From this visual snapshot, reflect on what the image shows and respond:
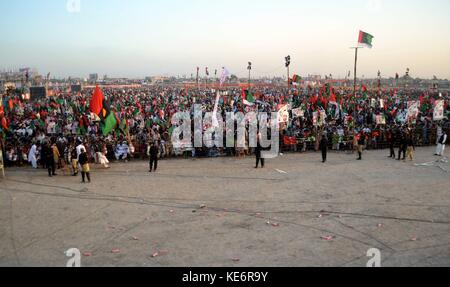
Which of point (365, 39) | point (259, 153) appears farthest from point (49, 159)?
point (365, 39)

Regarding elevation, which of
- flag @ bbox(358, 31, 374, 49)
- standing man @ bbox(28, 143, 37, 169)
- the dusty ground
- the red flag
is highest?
flag @ bbox(358, 31, 374, 49)

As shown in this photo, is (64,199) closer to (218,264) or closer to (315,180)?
(218,264)

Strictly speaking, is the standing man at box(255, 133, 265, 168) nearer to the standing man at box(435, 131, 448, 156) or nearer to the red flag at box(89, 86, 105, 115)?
the red flag at box(89, 86, 105, 115)

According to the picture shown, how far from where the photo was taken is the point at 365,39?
22.3m

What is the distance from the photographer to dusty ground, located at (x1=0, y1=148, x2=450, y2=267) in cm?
719

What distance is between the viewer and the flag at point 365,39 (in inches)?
872

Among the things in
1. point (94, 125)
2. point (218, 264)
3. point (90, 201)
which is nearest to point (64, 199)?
point (90, 201)

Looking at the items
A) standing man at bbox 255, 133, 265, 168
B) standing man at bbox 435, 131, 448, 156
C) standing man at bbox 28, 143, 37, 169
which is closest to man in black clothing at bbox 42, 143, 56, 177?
standing man at bbox 28, 143, 37, 169

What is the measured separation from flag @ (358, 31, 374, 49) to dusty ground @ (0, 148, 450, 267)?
9.92 metres

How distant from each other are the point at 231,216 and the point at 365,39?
1703cm

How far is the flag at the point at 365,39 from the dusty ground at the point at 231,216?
32.6 ft
